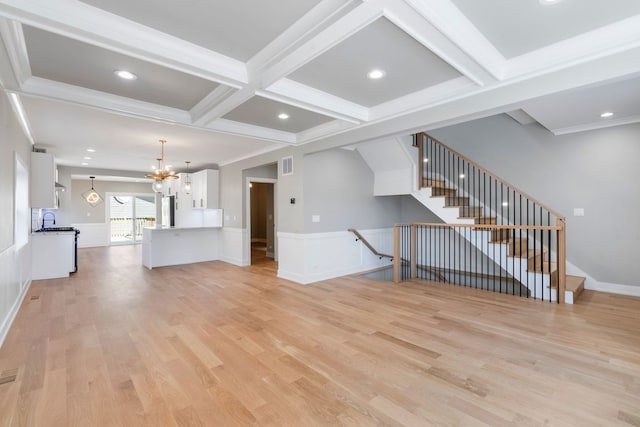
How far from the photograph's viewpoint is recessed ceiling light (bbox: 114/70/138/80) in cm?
305

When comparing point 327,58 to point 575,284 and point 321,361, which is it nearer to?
point 321,361

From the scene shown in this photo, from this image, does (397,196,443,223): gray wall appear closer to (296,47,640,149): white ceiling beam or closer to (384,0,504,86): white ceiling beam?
(296,47,640,149): white ceiling beam

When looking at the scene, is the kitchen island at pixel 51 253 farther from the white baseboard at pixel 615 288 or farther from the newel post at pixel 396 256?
the white baseboard at pixel 615 288

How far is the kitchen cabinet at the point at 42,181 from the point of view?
581 centimetres

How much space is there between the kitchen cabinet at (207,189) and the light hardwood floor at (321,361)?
377cm

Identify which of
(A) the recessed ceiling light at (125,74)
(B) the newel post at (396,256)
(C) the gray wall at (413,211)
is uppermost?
(A) the recessed ceiling light at (125,74)

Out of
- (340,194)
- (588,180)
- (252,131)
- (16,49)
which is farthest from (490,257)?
(16,49)

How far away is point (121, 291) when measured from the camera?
5.03 meters

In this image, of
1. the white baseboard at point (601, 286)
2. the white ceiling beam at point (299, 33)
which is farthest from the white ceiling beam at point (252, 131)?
the white baseboard at point (601, 286)

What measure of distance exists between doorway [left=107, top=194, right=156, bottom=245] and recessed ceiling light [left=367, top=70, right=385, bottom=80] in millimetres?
11672

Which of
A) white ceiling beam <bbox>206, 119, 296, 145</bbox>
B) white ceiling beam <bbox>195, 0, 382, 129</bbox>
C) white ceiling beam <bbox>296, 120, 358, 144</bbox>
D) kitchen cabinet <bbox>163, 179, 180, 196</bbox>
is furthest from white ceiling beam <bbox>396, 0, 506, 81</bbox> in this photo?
kitchen cabinet <bbox>163, 179, 180, 196</bbox>

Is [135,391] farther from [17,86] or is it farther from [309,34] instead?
[17,86]

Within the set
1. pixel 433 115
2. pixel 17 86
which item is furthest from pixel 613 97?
pixel 17 86

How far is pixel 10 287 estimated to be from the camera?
3613 mm
